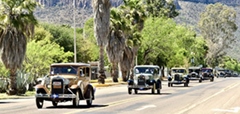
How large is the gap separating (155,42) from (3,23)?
46.7m

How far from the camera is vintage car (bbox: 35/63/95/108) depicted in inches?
957

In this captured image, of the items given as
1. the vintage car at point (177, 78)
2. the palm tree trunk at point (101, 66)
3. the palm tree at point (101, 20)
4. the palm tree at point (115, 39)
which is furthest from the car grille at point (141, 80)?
the palm tree at point (115, 39)

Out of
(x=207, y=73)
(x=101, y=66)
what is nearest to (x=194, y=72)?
(x=207, y=73)

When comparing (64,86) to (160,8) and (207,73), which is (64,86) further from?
(160,8)

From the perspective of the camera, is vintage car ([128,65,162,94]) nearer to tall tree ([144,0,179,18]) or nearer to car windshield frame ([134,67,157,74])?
car windshield frame ([134,67,157,74])

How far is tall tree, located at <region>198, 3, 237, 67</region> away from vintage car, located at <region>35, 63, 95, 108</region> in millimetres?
117861

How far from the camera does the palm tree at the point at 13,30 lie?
4159cm

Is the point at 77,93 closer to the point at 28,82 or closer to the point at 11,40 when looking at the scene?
the point at 11,40

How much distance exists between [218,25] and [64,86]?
120679 mm

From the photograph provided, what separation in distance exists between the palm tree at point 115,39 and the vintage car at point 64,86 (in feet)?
135

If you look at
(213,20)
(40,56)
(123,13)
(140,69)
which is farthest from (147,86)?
(213,20)

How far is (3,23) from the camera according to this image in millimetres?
41656

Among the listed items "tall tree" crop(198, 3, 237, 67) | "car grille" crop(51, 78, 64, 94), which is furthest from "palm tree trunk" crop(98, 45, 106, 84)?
"tall tree" crop(198, 3, 237, 67)

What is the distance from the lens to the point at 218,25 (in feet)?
463
